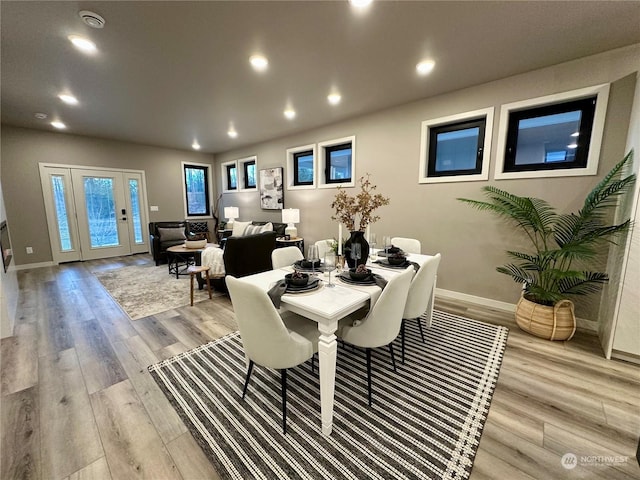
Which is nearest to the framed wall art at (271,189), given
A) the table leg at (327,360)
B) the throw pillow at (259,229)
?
the throw pillow at (259,229)

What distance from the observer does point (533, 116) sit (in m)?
2.81

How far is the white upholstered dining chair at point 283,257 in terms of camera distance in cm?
229

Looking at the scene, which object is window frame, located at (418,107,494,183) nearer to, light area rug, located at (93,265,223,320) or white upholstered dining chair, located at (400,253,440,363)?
white upholstered dining chair, located at (400,253,440,363)

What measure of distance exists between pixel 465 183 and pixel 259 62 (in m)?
2.79

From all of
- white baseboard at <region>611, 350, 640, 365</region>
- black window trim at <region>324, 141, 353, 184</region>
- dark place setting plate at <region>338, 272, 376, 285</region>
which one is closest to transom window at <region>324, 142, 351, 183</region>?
black window trim at <region>324, 141, 353, 184</region>

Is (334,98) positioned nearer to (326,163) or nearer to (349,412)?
(326,163)

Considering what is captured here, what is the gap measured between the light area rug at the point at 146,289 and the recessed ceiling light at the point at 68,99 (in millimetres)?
2751

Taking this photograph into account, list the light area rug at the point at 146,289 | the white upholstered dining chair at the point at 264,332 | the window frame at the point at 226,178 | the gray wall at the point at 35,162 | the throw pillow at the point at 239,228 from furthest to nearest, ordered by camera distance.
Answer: the window frame at the point at 226,178 → the throw pillow at the point at 239,228 → the gray wall at the point at 35,162 → the light area rug at the point at 146,289 → the white upholstered dining chair at the point at 264,332

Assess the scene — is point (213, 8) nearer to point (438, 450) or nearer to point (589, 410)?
point (438, 450)

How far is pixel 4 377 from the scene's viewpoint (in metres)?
1.93

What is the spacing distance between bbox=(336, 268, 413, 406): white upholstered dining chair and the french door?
664 cm

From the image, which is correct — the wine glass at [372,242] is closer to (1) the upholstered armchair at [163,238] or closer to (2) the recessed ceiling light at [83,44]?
(2) the recessed ceiling light at [83,44]

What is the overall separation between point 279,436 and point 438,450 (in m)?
0.89

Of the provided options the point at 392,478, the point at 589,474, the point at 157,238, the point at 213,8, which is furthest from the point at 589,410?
the point at 157,238
